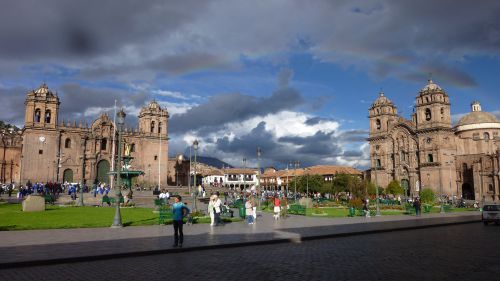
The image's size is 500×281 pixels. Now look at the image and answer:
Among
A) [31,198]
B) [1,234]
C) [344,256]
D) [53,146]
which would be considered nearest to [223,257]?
[344,256]

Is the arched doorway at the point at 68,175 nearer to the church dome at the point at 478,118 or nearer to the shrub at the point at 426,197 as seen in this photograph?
the shrub at the point at 426,197

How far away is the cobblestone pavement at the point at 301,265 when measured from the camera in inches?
340

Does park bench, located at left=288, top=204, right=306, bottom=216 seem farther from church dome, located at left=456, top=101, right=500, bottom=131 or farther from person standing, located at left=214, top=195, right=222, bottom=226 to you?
church dome, located at left=456, top=101, right=500, bottom=131

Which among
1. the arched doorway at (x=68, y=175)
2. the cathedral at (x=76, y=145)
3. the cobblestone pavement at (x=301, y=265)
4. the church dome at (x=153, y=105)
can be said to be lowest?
the cobblestone pavement at (x=301, y=265)

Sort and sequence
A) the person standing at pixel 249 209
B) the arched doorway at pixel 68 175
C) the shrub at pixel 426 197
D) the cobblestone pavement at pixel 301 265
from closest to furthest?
the cobblestone pavement at pixel 301 265, the person standing at pixel 249 209, the shrub at pixel 426 197, the arched doorway at pixel 68 175

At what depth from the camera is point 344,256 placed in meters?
11.5

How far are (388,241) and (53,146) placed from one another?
58911 mm

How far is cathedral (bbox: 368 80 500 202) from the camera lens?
70375 mm

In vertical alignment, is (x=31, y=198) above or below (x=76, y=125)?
below

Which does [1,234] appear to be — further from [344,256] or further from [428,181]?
[428,181]

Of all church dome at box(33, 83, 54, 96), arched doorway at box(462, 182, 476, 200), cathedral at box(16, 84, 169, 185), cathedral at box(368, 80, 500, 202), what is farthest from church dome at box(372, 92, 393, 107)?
church dome at box(33, 83, 54, 96)

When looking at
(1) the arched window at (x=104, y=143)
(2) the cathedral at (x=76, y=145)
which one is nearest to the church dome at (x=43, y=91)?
(2) the cathedral at (x=76, y=145)

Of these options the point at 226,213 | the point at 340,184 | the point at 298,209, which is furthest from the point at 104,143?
the point at 226,213

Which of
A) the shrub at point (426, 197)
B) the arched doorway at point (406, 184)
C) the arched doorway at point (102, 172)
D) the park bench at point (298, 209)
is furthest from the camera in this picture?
the arched doorway at point (406, 184)
